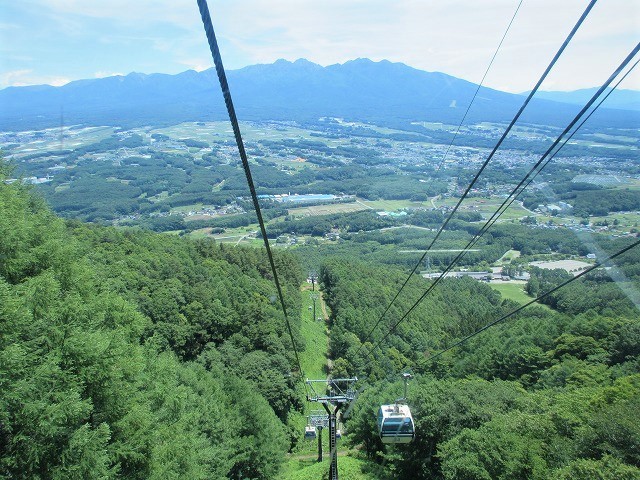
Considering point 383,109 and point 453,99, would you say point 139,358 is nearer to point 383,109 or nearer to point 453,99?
point 453,99

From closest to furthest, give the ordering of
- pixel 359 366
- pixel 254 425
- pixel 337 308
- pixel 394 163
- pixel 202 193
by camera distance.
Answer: pixel 254 425 < pixel 359 366 < pixel 337 308 < pixel 202 193 < pixel 394 163

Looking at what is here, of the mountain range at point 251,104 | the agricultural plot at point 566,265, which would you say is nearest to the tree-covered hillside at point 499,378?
the agricultural plot at point 566,265

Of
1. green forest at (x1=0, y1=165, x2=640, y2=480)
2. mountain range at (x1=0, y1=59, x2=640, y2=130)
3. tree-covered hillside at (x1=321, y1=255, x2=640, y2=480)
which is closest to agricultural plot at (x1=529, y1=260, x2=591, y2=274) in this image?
tree-covered hillside at (x1=321, y1=255, x2=640, y2=480)

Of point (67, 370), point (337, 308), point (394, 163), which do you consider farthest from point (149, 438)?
point (394, 163)

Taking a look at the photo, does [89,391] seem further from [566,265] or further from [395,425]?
[566,265]

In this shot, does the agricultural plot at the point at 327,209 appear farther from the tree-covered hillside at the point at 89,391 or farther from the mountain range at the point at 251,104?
the tree-covered hillside at the point at 89,391
